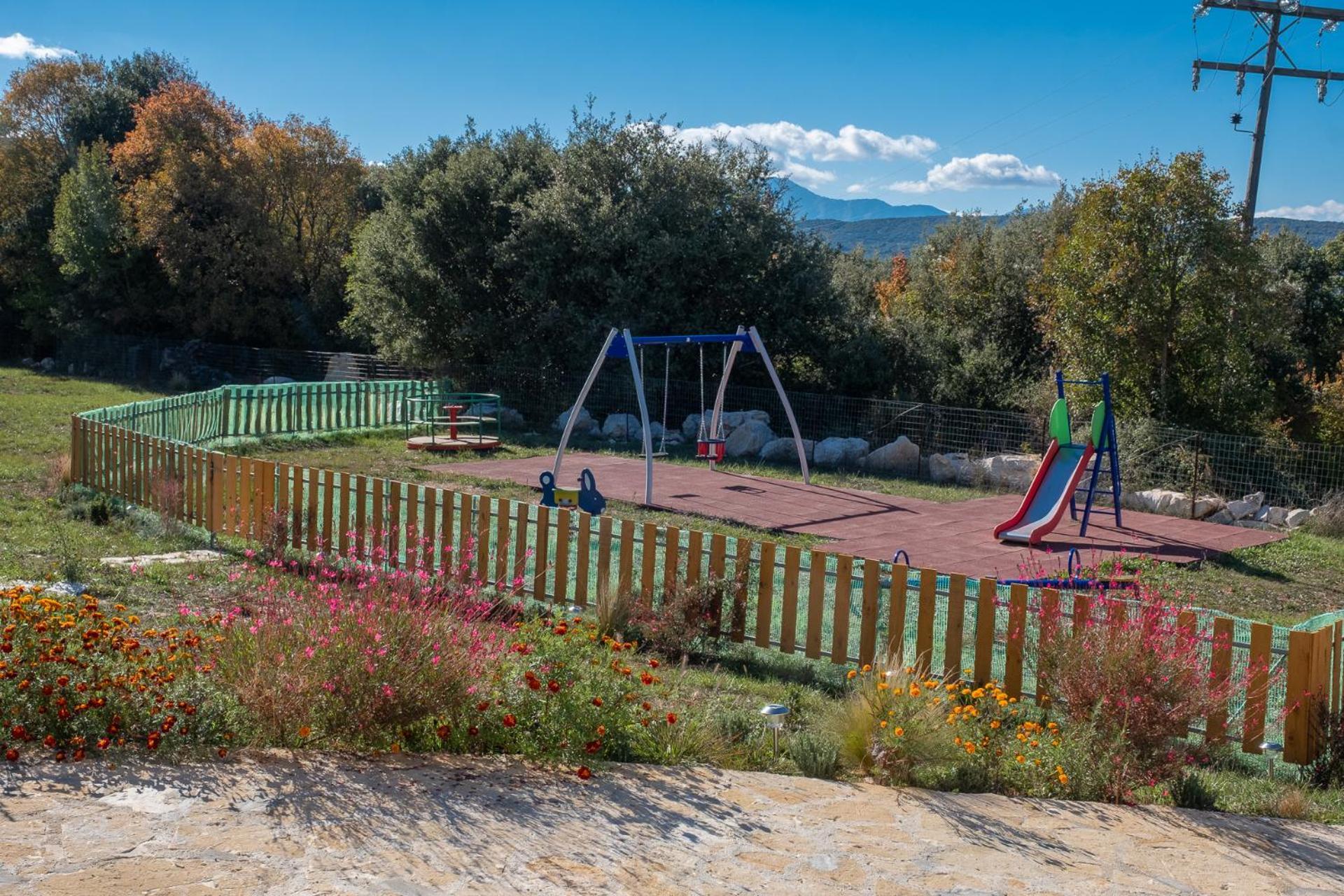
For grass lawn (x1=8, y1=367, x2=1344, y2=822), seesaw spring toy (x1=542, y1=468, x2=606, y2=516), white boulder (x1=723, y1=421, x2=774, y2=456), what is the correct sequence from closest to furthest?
grass lawn (x1=8, y1=367, x2=1344, y2=822)
seesaw spring toy (x1=542, y1=468, x2=606, y2=516)
white boulder (x1=723, y1=421, x2=774, y2=456)

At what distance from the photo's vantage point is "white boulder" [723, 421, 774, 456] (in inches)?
786

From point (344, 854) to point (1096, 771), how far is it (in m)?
3.41

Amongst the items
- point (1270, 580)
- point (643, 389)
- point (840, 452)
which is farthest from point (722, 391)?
point (1270, 580)

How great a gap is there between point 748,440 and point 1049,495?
7.46 metres

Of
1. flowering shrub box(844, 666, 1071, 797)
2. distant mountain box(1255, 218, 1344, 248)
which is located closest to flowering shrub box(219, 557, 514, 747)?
flowering shrub box(844, 666, 1071, 797)

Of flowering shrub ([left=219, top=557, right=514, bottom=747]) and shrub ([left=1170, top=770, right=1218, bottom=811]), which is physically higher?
flowering shrub ([left=219, top=557, right=514, bottom=747])

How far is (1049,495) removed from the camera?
43.7 ft

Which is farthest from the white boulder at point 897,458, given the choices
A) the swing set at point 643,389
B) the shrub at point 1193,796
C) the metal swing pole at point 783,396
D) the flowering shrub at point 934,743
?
the shrub at point 1193,796

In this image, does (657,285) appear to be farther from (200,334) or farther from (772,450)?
(200,334)

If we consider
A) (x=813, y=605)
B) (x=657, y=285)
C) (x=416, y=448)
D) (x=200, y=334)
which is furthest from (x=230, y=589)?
(x=200, y=334)

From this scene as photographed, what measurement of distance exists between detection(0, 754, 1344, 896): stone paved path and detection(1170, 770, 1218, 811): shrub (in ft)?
0.66

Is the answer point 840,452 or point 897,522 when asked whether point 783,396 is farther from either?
point 840,452

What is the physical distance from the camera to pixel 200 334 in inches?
1352

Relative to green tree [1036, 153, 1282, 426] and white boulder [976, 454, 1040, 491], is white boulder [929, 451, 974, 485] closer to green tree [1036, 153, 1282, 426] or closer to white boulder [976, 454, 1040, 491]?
white boulder [976, 454, 1040, 491]
